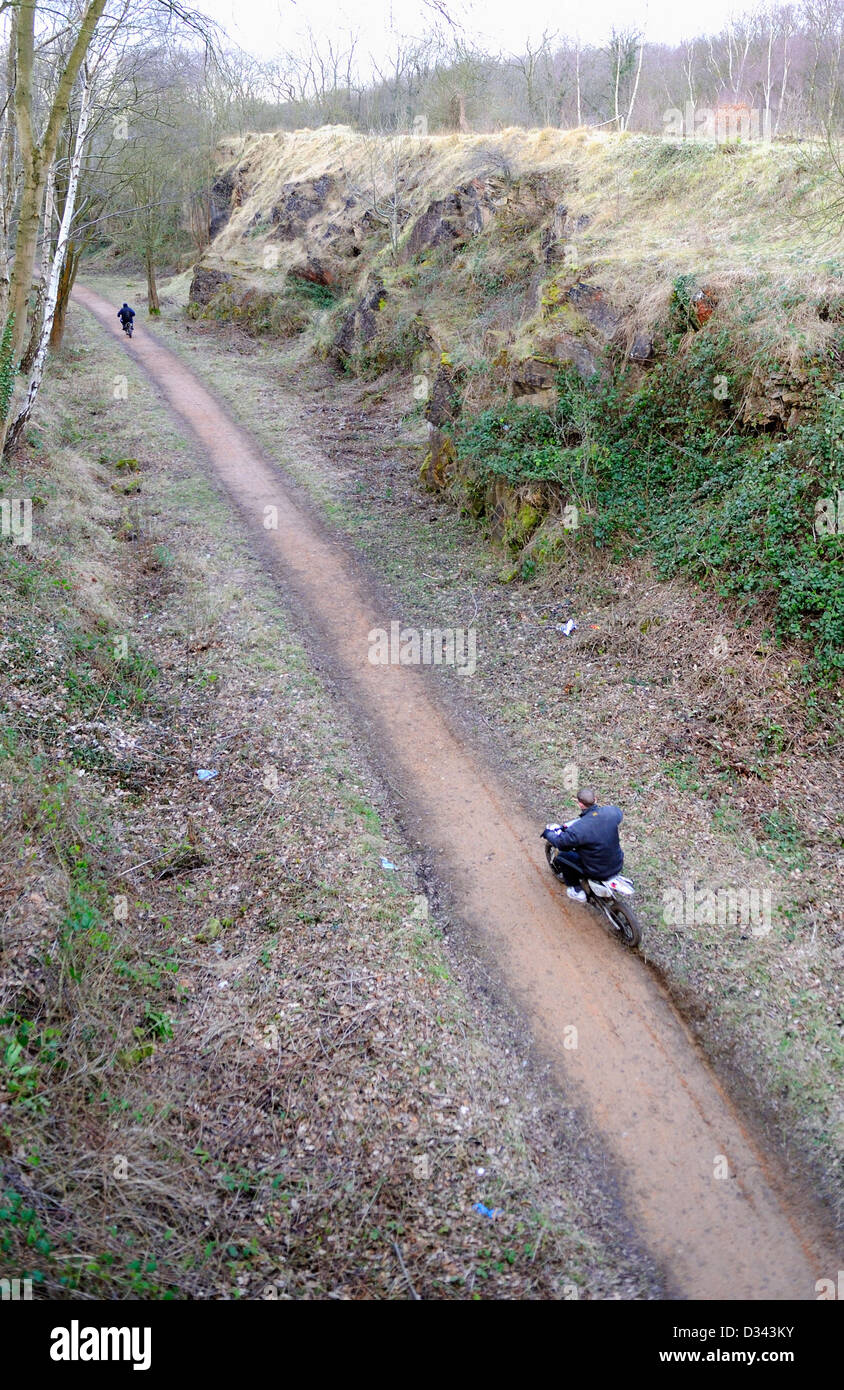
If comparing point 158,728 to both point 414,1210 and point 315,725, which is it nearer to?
point 315,725

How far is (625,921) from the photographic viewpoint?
8.79 metres

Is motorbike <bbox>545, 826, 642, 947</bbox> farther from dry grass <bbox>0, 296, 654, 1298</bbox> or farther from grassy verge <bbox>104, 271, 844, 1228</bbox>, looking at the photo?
dry grass <bbox>0, 296, 654, 1298</bbox>

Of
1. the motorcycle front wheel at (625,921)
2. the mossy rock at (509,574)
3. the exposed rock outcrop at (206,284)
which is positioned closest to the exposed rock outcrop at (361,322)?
the exposed rock outcrop at (206,284)

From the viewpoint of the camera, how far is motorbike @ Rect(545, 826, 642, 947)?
8734mm

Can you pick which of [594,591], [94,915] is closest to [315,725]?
[94,915]

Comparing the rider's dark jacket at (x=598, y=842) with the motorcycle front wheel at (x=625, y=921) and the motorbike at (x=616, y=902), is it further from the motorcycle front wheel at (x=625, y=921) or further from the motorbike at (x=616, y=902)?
the motorcycle front wheel at (x=625, y=921)

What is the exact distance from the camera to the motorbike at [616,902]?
28.7ft

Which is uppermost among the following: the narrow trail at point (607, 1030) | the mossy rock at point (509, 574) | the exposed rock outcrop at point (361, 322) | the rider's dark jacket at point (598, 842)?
the exposed rock outcrop at point (361, 322)

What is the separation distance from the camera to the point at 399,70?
3969cm

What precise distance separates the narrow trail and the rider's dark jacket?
847 mm

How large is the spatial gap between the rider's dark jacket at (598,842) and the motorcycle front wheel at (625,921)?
36cm

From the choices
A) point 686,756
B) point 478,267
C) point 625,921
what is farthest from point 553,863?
point 478,267

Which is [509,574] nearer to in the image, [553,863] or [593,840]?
[553,863]
